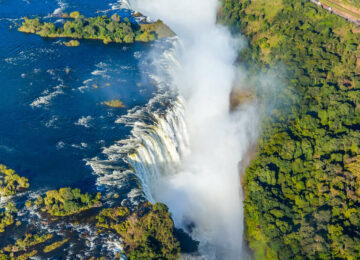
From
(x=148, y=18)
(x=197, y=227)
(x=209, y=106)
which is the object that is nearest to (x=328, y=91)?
(x=209, y=106)

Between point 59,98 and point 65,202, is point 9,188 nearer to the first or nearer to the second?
point 65,202

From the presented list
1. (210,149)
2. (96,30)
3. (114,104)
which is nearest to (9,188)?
(114,104)

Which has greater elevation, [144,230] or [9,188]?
[9,188]

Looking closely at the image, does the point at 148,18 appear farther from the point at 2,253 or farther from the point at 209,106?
the point at 2,253

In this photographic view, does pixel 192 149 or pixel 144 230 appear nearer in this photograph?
pixel 144 230

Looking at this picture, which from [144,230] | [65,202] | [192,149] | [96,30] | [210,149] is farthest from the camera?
[96,30]

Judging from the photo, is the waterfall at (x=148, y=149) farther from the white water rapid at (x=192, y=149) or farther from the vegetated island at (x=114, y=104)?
the vegetated island at (x=114, y=104)

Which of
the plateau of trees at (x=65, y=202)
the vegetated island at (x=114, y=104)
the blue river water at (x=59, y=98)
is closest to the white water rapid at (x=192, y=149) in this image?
the blue river water at (x=59, y=98)
